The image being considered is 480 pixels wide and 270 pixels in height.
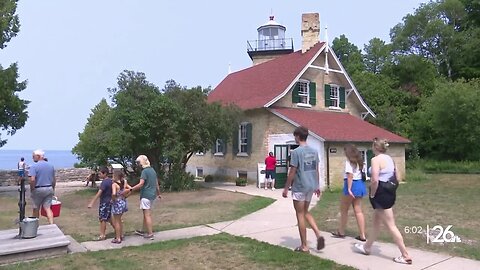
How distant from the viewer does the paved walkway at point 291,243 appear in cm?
565

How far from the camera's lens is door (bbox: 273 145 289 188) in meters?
19.0

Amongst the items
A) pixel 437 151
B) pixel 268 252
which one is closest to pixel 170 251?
pixel 268 252

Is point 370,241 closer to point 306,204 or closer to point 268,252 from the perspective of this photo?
point 306,204

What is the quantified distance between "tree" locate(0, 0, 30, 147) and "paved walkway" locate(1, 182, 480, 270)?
1652cm

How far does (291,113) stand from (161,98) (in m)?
6.89

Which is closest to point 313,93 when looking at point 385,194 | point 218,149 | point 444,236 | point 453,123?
point 218,149

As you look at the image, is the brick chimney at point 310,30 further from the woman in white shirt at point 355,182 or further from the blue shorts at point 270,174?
the woman in white shirt at point 355,182

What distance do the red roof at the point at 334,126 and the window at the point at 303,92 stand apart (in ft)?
2.38

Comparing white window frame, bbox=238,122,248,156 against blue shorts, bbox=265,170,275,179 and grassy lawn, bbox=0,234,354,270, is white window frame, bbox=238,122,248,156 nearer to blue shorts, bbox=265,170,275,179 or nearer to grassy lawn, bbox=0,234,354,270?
blue shorts, bbox=265,170,275,179

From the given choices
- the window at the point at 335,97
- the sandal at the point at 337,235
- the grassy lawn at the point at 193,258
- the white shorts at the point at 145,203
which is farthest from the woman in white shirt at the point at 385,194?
the window at the point at 335,97

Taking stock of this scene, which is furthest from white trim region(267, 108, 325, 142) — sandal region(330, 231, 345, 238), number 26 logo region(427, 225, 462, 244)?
sandal region(330, 231, 345, 238)

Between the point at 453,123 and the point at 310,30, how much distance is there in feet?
41.6

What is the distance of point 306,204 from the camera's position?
6.09 metres

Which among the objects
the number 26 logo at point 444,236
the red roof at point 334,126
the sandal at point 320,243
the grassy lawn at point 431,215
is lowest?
the grassy lawn at point 431,215
